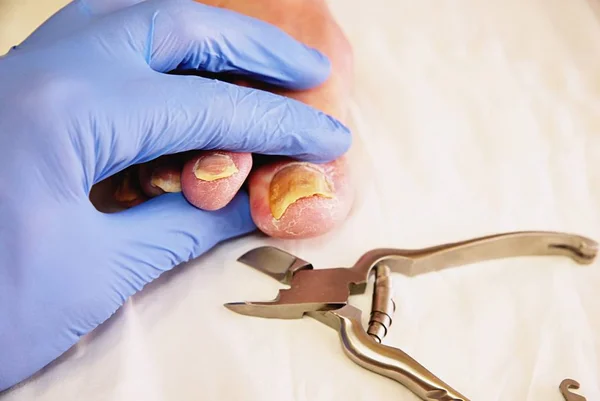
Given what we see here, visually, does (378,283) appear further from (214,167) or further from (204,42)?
(204,42)

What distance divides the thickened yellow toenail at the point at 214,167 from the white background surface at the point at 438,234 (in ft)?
0.38

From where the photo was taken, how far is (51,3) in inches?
43.1

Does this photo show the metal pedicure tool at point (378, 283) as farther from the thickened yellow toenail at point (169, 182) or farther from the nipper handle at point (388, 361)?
the thickened yellow toenail at point (169, 182)

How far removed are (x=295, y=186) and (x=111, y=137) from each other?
0.22 metres

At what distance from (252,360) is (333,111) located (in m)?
0.35

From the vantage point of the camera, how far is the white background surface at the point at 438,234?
0.64m

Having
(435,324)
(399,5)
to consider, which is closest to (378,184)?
(435,324)

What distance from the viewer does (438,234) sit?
0.78 m

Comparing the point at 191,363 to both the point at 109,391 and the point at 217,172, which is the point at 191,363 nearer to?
the point at 109,391

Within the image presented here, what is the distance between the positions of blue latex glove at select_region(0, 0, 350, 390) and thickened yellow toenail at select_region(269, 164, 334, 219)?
0.02 meters

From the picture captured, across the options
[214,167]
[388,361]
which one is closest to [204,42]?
[214,167]

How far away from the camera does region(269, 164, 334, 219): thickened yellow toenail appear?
2.35ft

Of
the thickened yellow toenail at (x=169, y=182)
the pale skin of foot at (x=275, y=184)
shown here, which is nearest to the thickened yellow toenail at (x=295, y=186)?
the pale skin of foot at (x=275, y=184)

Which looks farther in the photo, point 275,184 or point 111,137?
point 275,184
